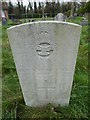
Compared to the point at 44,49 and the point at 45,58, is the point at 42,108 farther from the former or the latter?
the point at 44,49

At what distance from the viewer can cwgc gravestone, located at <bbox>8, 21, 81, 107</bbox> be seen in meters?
2.52

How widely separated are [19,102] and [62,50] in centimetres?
105

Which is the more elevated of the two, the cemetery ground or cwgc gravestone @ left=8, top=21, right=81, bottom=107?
cwgc gravestone @ left=8, top=21, right=81, bottom=107

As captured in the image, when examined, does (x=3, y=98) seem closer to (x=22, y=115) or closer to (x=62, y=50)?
(x=22, y=115)

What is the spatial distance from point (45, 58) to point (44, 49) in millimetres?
133

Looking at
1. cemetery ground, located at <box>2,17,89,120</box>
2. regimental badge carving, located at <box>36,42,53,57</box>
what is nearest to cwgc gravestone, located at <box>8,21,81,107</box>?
regimental badge carving, located at <box>36,42,53,57</box>

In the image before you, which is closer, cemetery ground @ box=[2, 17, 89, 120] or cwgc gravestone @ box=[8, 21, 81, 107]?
cwgc gravestone @ box=[8, 21, 81, 107]

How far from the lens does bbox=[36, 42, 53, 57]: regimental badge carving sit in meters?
2.60

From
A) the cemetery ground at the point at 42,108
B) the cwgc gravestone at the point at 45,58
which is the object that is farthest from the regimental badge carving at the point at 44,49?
the cemetery ground at the point at 42,108

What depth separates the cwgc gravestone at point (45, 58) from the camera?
2.52 m

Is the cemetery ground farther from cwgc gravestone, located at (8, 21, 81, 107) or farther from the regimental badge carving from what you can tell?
the regimental badge carving

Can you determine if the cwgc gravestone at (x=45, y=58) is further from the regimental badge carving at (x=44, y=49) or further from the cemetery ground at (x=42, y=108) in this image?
the cemetery ground at (x=42, y=108)

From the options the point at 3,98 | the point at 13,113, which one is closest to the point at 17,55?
the point at 13,113

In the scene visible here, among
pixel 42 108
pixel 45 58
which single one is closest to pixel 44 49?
pixel 45 58
